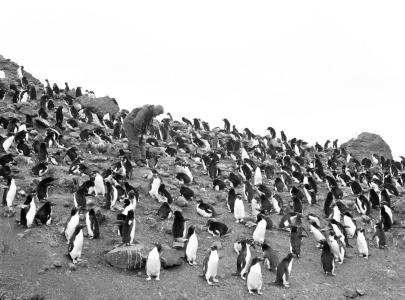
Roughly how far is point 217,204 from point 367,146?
21.5 m

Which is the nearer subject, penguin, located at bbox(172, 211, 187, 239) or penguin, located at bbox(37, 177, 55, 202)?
penguin, located at bbox(172, 211, 187, 239)

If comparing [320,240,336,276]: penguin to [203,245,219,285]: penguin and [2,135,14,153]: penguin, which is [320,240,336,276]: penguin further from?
[2,135,14,153]: penguin

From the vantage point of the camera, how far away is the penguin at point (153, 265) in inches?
487

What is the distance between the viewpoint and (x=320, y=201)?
825 inches

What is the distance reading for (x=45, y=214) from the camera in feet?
45.9

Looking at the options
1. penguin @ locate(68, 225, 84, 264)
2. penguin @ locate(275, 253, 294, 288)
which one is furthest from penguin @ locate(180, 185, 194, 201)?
penguin @ locate(68, 225, 84, 264)

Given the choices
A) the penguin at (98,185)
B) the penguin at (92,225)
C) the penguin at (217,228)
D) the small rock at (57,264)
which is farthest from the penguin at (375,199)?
the small rock at (57,264)

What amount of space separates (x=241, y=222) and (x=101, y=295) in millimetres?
6828

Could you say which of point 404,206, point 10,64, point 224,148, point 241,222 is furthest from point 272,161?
point 10,64

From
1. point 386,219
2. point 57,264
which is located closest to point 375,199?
point 386,219

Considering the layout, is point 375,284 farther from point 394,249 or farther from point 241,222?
point 241,222

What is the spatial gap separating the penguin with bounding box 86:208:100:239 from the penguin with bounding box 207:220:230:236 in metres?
3.60

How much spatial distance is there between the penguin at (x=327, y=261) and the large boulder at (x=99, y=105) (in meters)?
21.2

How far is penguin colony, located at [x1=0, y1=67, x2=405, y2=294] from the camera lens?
13625 millimetres
